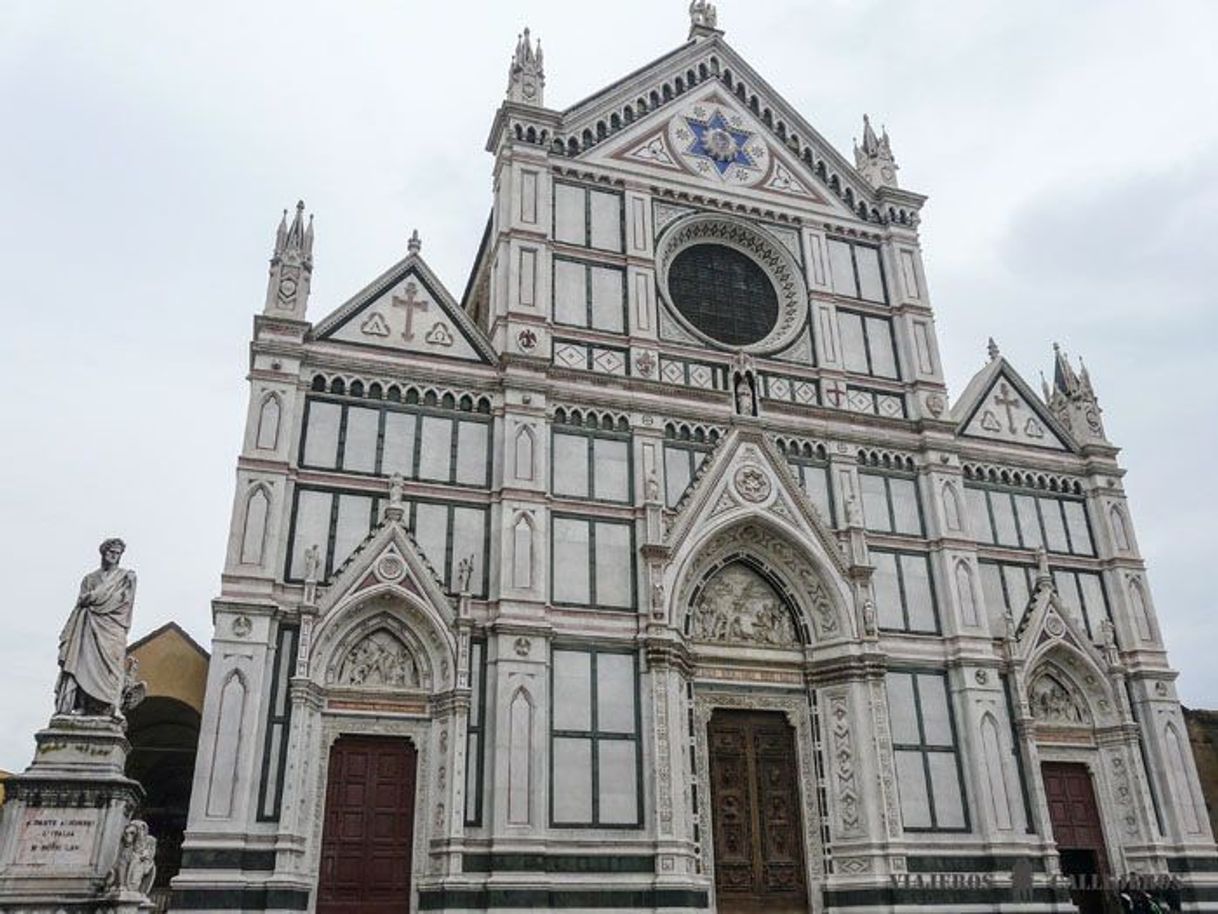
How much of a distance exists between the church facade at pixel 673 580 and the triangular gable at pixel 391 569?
6 cm

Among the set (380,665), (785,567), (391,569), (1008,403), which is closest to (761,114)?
(1008,403)

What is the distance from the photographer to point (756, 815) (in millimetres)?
19297

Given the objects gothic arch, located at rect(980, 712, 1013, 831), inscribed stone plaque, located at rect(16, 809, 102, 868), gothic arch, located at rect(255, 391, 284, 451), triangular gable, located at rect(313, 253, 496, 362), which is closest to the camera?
inscribed stone plaque, located at rect(16, 809, 102, 868)

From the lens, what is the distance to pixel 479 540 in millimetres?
19016

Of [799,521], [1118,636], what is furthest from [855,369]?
[1118,636]

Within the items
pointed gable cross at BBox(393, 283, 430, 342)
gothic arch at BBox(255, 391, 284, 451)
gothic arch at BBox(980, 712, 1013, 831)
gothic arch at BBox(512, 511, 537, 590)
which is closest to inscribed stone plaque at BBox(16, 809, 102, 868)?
gothic arch at BBox(255, 391, 284, 451)

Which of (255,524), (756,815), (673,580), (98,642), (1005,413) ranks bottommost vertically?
(756,815)

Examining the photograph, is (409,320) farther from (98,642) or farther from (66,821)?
(66,821)

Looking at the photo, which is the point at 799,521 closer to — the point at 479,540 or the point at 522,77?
the point at 479,540

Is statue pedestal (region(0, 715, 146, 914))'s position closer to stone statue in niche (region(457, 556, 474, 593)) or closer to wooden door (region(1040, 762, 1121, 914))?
stone statue in niche (region(457, 556, 474, 593))

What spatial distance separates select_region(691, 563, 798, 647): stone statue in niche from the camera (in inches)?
809

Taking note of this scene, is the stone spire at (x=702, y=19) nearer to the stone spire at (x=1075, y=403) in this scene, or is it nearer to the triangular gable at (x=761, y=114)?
the triangular gable at (x=761, y=114)

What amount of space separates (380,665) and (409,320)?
6.81m

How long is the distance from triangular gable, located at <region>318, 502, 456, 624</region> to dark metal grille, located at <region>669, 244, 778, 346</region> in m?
8.37
